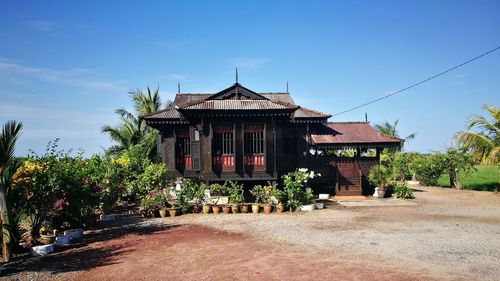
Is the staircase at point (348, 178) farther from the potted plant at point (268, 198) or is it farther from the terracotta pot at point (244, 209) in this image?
the terracotta pot at point (244, 209)

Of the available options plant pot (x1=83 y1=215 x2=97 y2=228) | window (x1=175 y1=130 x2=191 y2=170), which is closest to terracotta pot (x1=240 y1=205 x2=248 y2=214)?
plant pot (x1=83 y1=215 x2=97 y2=228)

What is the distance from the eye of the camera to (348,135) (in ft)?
69.1

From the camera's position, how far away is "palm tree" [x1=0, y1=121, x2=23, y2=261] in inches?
342

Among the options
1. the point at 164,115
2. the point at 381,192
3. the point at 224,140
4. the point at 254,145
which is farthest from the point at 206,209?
the point at 381,192

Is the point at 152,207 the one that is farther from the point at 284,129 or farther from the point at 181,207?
the point at 284,129

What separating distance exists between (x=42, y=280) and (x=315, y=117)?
16.3 meters

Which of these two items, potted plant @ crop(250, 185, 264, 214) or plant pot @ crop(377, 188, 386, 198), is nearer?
potted plant @ crop(250, 185, 264, 214)

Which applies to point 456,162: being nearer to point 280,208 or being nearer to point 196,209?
point 280,208

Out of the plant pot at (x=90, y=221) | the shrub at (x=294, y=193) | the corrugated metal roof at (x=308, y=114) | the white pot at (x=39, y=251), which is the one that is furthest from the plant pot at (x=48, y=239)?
the corrugated metal roof at (x=308, y=114)

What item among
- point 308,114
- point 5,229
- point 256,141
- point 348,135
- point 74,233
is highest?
point 308,114

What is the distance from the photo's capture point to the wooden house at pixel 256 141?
17344 mm

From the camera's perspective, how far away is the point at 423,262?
7.59 meters

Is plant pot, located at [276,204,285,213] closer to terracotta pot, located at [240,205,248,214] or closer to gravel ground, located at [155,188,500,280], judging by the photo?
gravel ground, located at [155,188,500,280]

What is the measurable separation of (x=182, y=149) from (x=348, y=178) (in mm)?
10433
